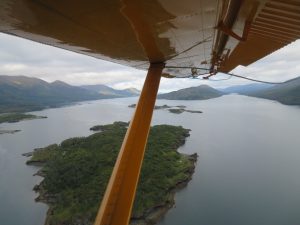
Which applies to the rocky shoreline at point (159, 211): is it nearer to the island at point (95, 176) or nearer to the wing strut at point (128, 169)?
the island at point (95, 176)

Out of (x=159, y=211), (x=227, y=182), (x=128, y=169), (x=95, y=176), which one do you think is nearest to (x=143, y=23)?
(x=128, y=169)

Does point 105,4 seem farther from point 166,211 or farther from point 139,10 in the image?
point 166,211

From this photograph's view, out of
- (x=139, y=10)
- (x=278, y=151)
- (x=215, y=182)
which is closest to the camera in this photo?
(x=139, y=10)

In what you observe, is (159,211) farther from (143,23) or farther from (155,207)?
(143,23)

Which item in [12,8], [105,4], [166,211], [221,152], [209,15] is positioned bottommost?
[166,211]

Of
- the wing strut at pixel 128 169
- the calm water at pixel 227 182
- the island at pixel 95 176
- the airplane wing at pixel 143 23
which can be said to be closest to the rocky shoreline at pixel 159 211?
the island at pixel 95 176

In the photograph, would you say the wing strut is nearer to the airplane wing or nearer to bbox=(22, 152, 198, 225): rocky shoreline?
the airplane wing

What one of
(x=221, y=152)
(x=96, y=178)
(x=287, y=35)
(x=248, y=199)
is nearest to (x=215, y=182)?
(x=248, y=199)
